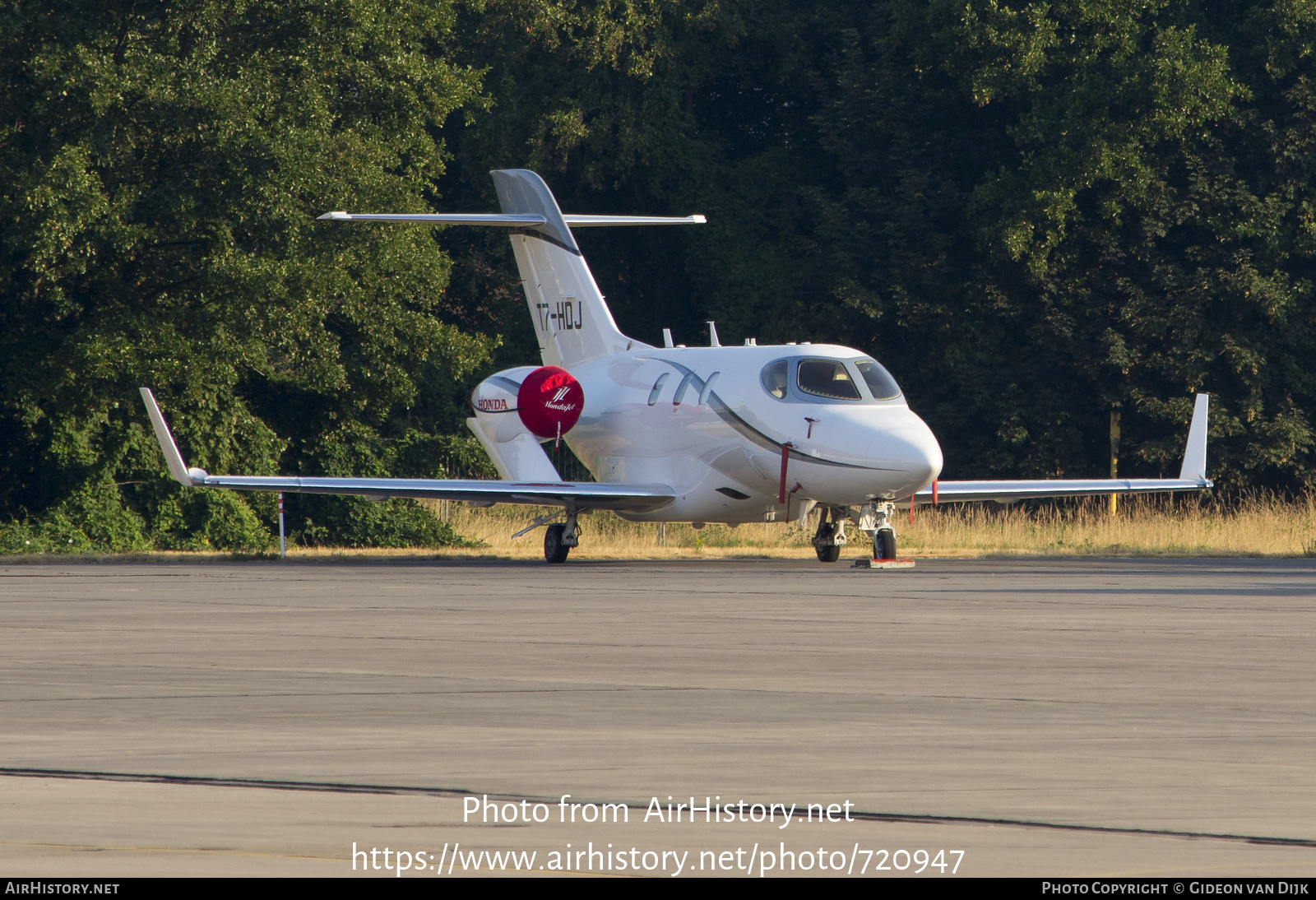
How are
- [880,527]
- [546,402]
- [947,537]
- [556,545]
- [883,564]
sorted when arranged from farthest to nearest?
[947,537], [546,402], [556,545], [880,527], [883,564]

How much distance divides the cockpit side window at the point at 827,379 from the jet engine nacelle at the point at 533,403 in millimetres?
5098

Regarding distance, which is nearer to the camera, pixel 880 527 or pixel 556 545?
pixel 880 527

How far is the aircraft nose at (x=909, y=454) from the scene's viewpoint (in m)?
27.0

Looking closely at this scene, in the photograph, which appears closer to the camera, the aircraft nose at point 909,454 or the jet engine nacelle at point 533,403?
the aircraft nose at point 909,454

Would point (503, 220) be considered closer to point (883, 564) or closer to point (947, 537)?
point (883, 564)

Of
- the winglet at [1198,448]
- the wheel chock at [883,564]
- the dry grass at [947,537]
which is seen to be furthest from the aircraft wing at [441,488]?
the winglet at [1198,448]

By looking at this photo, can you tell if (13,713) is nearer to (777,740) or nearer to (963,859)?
(777,740)

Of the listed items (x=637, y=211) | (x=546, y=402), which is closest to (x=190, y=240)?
(x=546, y=402)

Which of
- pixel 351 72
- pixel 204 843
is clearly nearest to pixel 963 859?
pixel 204 843

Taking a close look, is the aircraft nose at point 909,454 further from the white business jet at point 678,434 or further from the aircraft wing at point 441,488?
the aircraft wing at point 441,488

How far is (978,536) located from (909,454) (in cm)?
1105

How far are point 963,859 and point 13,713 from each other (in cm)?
620

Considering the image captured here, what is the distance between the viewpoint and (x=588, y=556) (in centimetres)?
3388

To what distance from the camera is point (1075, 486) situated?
99.5 feet
